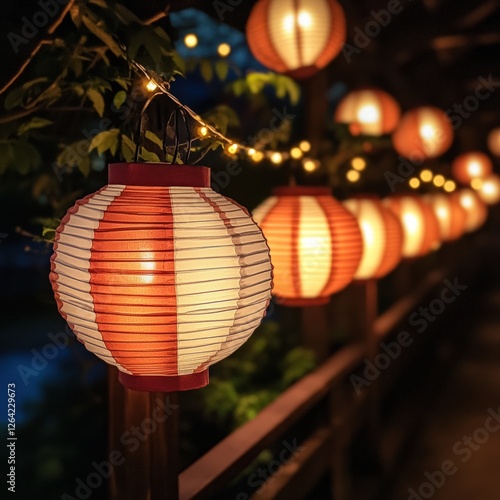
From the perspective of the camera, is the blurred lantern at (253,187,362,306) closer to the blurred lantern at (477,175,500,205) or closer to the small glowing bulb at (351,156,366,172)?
the small glowing bulb at (351,156,366,172)

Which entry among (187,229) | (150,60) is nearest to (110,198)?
(187,229)

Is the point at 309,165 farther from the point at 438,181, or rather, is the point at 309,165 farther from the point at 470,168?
the point at 470,168

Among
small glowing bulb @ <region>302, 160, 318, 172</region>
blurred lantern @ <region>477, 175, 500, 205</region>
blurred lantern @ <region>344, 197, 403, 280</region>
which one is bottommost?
blurred lantern @ <region>344, 197, 403, 280</region>

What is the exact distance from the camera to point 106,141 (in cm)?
228

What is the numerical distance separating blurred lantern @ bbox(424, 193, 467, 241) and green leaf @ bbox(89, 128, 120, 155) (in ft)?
A: 16.0

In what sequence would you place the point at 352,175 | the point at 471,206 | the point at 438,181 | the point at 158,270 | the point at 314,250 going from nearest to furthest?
the point at 158,270, the point at 314,250, the point at 352,175, the point at 438,181, the point at 471,206

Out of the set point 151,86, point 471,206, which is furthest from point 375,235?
point 471,206

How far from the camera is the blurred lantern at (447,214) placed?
286 inches

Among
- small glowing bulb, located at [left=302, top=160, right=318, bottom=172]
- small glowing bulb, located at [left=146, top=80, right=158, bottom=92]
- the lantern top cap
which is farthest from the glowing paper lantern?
small glowing bulb, located at [left=302, top=160, right=318, bottom=172]

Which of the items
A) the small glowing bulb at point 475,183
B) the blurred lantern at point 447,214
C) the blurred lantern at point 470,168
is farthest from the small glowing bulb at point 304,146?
the blurred lantern at point 470,168

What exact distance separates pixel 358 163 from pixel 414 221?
117cm

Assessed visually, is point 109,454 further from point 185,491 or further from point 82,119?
point 82,119

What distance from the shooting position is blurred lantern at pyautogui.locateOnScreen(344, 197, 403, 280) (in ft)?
13.4

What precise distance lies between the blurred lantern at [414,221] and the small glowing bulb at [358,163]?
2.61 ft
